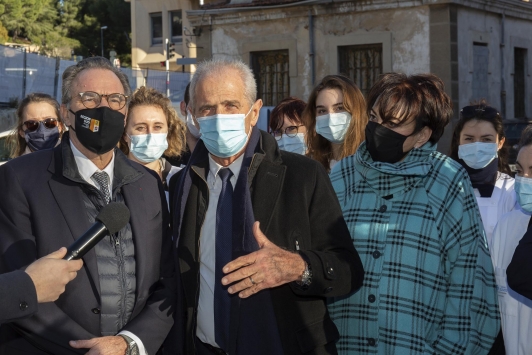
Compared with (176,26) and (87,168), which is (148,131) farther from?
(176,26)

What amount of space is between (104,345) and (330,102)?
3.29 meters

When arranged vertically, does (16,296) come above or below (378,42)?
below

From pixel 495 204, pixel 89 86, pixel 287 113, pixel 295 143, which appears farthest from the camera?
pixel 287 113

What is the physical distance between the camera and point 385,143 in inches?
156

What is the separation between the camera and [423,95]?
405cm

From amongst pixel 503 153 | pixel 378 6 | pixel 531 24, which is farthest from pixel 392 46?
pixel 503 153

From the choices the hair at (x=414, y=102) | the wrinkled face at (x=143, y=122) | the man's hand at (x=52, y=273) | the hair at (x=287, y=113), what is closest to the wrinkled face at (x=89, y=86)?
the man's hand at (x=52, y=273)

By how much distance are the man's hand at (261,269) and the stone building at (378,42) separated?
1713 centimetres

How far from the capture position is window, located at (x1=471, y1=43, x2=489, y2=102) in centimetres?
2139

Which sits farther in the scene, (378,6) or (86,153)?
(378,6)

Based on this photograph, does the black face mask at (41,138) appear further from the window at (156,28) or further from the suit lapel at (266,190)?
the window at (156,28)

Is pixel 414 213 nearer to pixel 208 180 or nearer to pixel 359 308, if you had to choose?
pixel 359 308

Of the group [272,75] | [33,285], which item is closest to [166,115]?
[33,285]

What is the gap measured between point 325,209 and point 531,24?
2233cm
